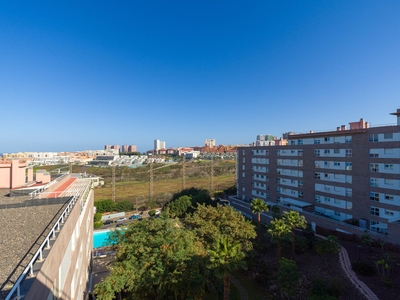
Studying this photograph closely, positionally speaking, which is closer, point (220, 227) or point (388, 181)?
point (220, 227)

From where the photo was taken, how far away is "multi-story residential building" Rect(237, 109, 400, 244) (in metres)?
28.2

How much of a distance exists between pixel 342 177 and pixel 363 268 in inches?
625

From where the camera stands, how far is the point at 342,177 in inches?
1325

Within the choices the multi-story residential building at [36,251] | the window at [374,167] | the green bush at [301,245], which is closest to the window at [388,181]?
the window at [374,167]

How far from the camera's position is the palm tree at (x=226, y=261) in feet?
42.4

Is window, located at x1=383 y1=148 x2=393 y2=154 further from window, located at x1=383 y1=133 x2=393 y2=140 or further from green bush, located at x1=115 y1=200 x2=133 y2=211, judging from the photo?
green bush, located at x1=115 y1=200 x2=133 y2=211

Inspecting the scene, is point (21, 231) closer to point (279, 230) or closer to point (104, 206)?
point (279, 230)

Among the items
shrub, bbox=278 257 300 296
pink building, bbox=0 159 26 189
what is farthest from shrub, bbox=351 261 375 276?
pink building, bbox=0 159 26 189

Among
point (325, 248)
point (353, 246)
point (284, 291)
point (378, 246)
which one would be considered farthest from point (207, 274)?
point (378, 246)

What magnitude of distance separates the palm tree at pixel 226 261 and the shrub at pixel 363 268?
15.9m

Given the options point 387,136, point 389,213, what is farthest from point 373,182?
point 387,136

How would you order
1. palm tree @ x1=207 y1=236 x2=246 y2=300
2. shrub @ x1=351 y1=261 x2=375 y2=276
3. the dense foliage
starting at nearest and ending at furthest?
palm tree @ x1=207 y1=236 x2=246 y2=300 < the dense foliage < shrub @ x1=351 y1=261 x2=375 y2=276

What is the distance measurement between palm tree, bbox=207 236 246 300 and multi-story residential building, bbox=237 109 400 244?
24.1m

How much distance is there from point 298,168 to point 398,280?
75.7 ft
